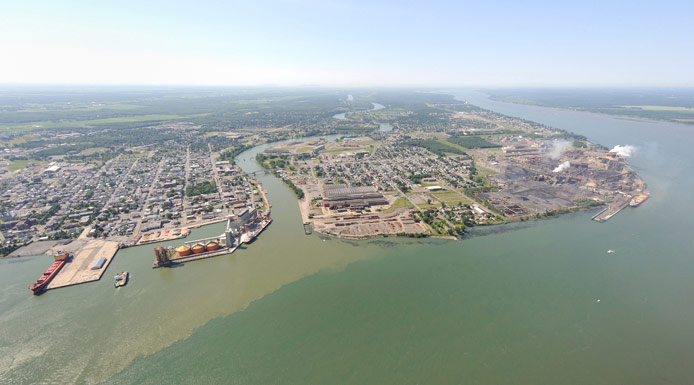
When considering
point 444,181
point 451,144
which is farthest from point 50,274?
point 451,144

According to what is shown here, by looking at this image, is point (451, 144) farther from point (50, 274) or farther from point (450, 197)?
point (50, 274)

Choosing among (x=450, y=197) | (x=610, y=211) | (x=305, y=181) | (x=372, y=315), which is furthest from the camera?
(x=305, y=181)

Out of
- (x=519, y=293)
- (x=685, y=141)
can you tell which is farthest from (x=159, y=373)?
(x=685, y=141)

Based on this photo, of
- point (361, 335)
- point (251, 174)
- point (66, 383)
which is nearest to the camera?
point (66, 383)

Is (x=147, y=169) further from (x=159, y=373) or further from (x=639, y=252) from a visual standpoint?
(x=639, y=252)

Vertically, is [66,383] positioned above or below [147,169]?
below

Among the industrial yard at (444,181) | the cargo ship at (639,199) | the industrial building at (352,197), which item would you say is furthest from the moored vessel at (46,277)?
the cargo ship at (639,199)
